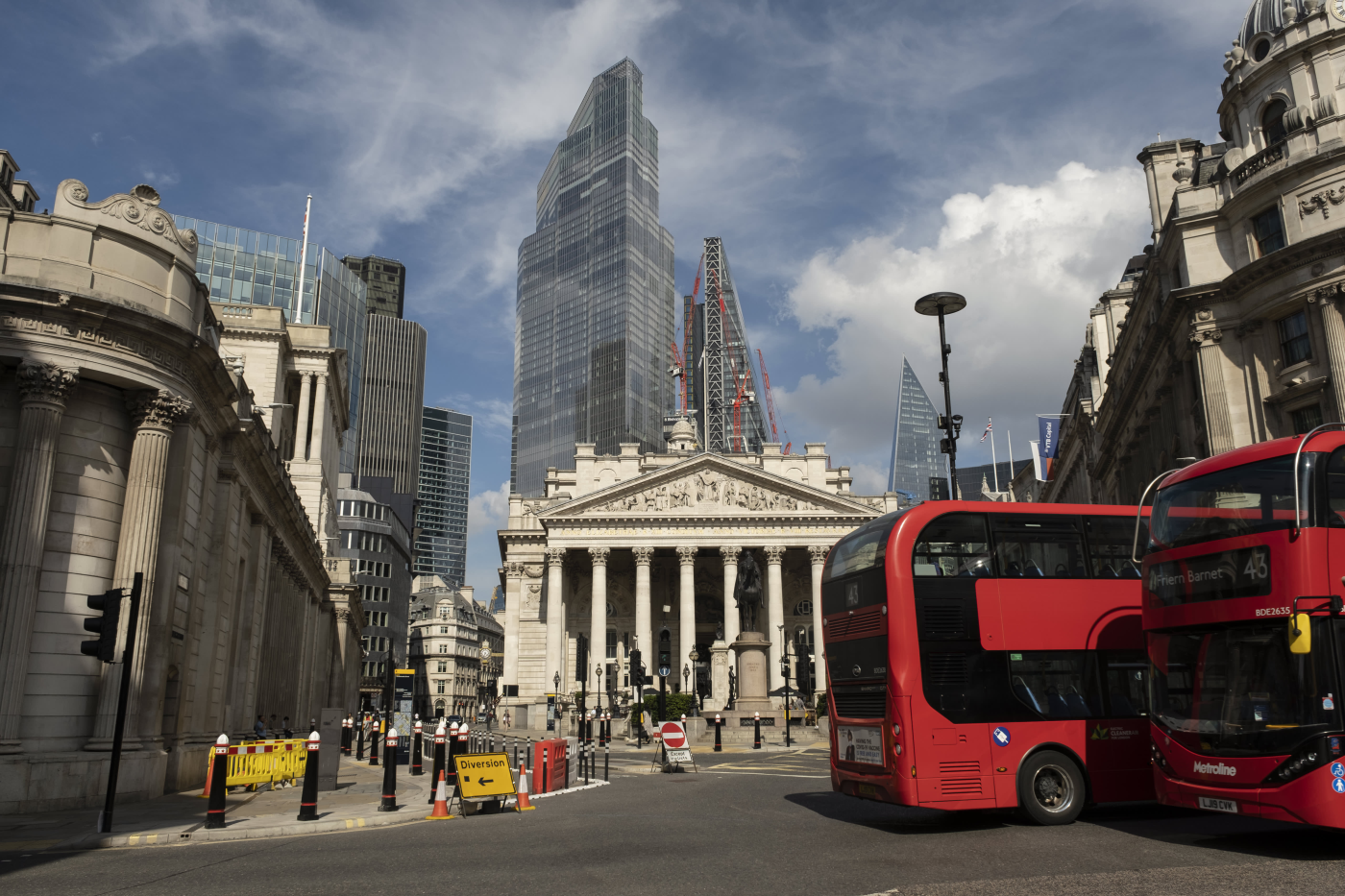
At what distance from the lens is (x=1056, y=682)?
13.1 m

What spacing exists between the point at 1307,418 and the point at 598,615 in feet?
160

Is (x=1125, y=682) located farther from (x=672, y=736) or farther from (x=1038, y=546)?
(x=672, y=736)

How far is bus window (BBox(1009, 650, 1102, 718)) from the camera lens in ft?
42.3

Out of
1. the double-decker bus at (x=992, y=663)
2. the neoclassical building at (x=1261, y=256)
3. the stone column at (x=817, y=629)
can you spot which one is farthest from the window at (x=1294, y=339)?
the stone column at (x=817, y=629)

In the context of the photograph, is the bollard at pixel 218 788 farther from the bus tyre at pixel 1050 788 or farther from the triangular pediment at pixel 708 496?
the triangular pediment at pixel 708 496

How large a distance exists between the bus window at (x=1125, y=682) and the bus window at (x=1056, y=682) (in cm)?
22

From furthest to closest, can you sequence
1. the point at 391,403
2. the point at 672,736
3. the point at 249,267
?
the point at 391,403 < the point at 249,267 < the point at 672,736

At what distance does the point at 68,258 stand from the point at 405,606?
94.0 metres

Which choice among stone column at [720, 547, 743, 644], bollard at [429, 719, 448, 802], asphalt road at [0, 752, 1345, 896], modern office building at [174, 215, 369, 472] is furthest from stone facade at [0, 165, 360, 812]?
stone column at [720, 547, 743, 644]

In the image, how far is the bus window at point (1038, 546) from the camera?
13.3 m

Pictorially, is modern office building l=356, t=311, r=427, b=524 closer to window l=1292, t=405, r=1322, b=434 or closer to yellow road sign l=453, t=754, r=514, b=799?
window l=1292, t=405, r=1322, b=434

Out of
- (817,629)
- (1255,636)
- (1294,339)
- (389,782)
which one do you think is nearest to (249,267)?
(817,629)

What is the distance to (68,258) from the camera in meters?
17.9

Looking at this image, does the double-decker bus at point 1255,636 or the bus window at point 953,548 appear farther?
the bus window at point 953,548
